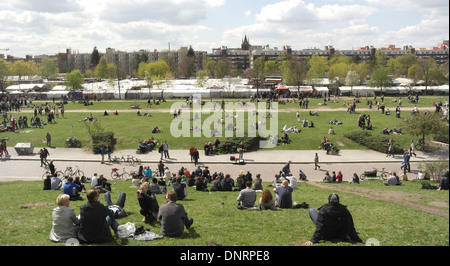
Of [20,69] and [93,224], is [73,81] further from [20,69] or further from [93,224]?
[93,224]

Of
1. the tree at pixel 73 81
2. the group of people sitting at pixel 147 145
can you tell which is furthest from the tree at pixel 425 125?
the tree at pixel 73 81

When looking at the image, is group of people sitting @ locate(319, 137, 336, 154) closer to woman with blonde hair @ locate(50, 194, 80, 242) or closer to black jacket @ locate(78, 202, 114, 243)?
black jacket @ locate(78, 202, 114, 243)

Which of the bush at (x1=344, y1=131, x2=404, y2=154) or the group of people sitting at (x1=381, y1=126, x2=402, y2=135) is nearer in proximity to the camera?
the bush at (x1=344, y1=131, x2=404, y2=154)

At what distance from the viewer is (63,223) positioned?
7355 millimetres

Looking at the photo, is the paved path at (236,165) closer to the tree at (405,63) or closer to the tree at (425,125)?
the tree at (425,125)

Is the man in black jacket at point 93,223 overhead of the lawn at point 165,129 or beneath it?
overhead

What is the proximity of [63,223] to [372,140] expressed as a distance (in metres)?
25.4

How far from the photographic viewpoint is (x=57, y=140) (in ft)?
99.8

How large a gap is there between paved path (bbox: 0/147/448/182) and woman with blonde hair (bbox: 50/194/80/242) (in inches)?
574

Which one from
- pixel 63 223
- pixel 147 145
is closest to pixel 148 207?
pixel 63 223

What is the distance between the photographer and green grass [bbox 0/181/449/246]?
296 inches

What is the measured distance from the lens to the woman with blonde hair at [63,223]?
735 centimetres

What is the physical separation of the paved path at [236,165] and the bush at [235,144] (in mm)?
844

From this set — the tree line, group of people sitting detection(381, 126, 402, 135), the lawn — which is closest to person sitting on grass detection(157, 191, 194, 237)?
the lawn
